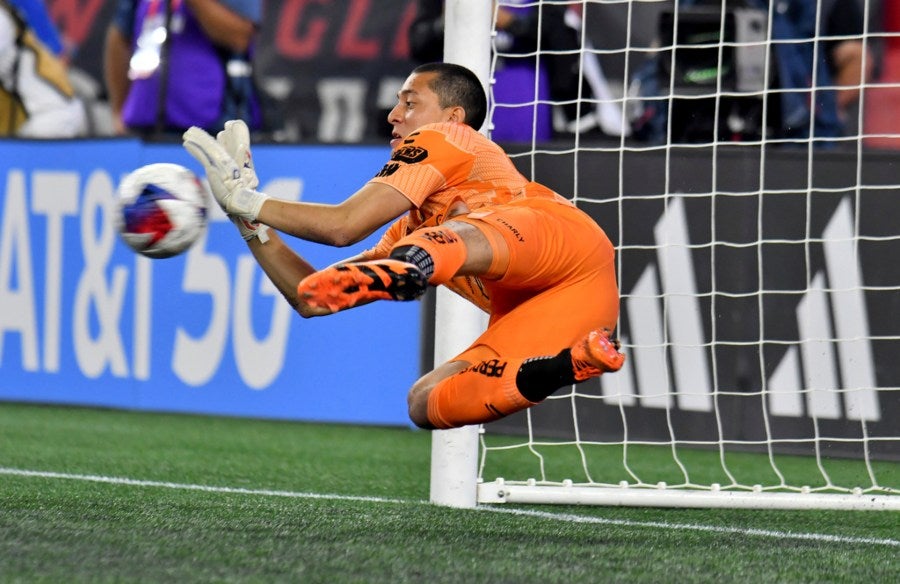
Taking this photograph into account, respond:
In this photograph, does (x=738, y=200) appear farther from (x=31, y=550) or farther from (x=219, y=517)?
(x=31, y=550)

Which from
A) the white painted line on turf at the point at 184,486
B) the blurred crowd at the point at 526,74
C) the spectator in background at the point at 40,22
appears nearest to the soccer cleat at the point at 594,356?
the white painted line on turf at the point at 184,486

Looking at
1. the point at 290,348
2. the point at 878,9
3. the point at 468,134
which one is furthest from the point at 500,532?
the point at 878,9

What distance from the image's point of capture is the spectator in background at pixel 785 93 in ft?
24.8

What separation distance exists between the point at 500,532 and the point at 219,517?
2.91 ft

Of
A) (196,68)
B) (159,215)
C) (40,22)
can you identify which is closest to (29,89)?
(40,22)

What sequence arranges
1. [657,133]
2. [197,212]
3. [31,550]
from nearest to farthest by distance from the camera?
[31,550] → [197,212] → [657,133]

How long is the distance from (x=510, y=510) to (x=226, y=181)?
172 cm

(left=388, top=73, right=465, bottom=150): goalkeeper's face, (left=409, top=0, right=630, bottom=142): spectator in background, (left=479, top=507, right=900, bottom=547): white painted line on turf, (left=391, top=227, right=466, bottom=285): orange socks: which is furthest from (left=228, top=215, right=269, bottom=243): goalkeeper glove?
(left=409, top=0, right=630, bottom=142): spectator in background

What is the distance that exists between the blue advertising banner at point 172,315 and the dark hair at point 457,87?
237 cm

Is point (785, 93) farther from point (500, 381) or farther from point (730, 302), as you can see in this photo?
point (500, 381)

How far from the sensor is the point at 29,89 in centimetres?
927

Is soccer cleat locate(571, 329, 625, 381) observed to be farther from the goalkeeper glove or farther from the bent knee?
the goalkeeper glove

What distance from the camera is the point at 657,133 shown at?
7.63m

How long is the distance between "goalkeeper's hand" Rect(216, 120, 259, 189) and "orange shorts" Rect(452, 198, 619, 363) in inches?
25.1
